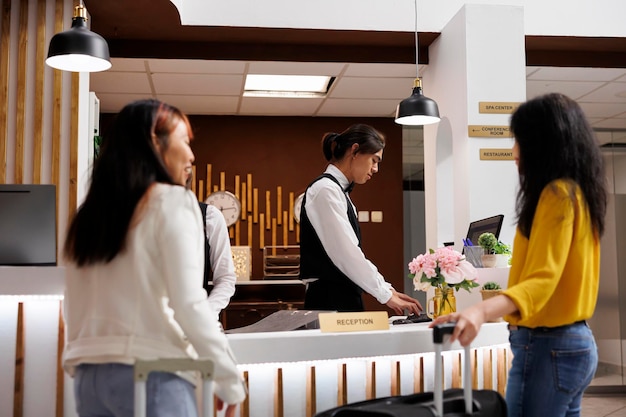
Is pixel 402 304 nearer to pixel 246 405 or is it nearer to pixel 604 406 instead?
pixel 246 405

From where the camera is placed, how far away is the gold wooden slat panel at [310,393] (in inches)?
108

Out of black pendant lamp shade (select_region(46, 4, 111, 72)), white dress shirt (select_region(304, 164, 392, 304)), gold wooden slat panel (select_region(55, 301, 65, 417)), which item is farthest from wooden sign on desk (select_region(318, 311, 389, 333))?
black pendant lamp shade (select_region(46, 4, 111, 72))

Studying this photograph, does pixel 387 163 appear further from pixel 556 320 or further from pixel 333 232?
pixel 556 320

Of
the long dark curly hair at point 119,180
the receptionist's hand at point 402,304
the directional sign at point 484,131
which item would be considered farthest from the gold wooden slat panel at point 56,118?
the long dark curly hair at point 119,180

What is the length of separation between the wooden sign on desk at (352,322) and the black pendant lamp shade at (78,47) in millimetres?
1895

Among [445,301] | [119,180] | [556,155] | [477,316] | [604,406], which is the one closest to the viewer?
[119,180]

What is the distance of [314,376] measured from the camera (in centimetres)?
274

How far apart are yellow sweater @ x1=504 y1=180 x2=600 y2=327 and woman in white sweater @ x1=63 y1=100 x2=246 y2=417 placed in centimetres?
75

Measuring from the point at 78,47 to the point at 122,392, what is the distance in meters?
2.46

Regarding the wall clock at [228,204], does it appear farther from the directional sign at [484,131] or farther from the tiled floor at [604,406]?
the tiled floor at [604,406]

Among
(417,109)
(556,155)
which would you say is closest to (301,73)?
(417,109)

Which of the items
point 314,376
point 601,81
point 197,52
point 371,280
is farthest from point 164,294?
point 601,81

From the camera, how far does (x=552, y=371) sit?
186cm

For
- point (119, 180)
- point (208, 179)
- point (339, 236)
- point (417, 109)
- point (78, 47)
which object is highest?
point (78, 47)
